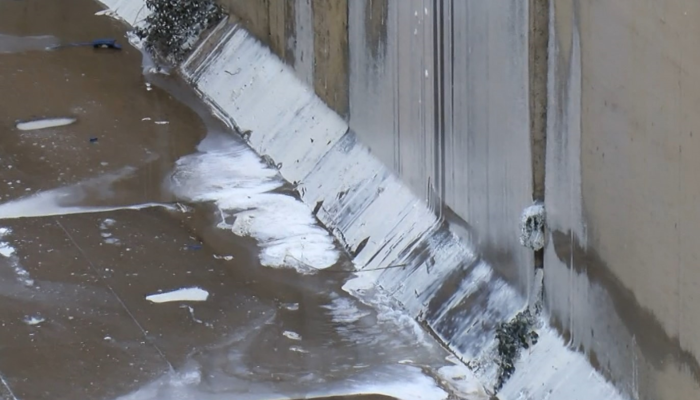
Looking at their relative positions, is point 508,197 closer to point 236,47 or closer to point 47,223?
point 47,223

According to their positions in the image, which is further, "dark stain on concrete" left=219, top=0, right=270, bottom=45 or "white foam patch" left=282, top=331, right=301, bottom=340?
"dark stain on concrete" left=219, top=0, right=270, bottom=45

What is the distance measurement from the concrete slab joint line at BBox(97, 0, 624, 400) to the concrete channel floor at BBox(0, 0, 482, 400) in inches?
9.6

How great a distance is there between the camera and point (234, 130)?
10.5m

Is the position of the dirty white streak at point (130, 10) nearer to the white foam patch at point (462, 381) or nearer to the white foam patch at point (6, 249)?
the white foam patch at point (6, 249)

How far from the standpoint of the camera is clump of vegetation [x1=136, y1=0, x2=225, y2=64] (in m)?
12.1

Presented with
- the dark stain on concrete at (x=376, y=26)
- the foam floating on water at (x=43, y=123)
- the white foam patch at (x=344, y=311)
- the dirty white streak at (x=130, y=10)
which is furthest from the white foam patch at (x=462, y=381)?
the dirty white streak at (x=130, y=10)

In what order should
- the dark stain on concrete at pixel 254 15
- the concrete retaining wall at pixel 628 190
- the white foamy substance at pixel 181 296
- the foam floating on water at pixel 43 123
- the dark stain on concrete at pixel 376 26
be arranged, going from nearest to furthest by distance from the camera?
1. the concrete retaining wall at pixel 628 190
2. the white foamy substance at pixel 181 296
3. the dark stain on concrete at pixel 376 26
4. the foam floating on water at pixel 43 123
5. the dark stain on concrete at pixel 254 15

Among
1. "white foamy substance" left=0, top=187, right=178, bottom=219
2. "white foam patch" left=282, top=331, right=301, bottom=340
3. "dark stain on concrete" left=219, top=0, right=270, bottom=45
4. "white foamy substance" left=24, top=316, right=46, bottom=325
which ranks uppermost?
"dark stain on concrete" left=219, top=0, right=270, bottom=45

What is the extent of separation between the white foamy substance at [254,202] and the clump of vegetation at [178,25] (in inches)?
82.1

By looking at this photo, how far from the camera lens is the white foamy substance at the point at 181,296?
24.4 feet

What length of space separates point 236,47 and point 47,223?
358 cm

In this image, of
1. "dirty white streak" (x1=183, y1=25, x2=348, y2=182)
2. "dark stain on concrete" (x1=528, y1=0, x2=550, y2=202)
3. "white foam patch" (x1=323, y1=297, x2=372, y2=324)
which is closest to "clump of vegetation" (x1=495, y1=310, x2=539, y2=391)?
"dark stain on concrete" (x1=528, y1=0, x2=550, y2=202)

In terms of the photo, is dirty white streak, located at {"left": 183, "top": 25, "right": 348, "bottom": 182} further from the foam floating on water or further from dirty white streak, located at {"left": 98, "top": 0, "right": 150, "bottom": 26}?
dirty white streak, located at {"left": 98, "top": 0, "right": 150, "bottom": 26}

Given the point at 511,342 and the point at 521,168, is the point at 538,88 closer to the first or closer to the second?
the point at 521,168
